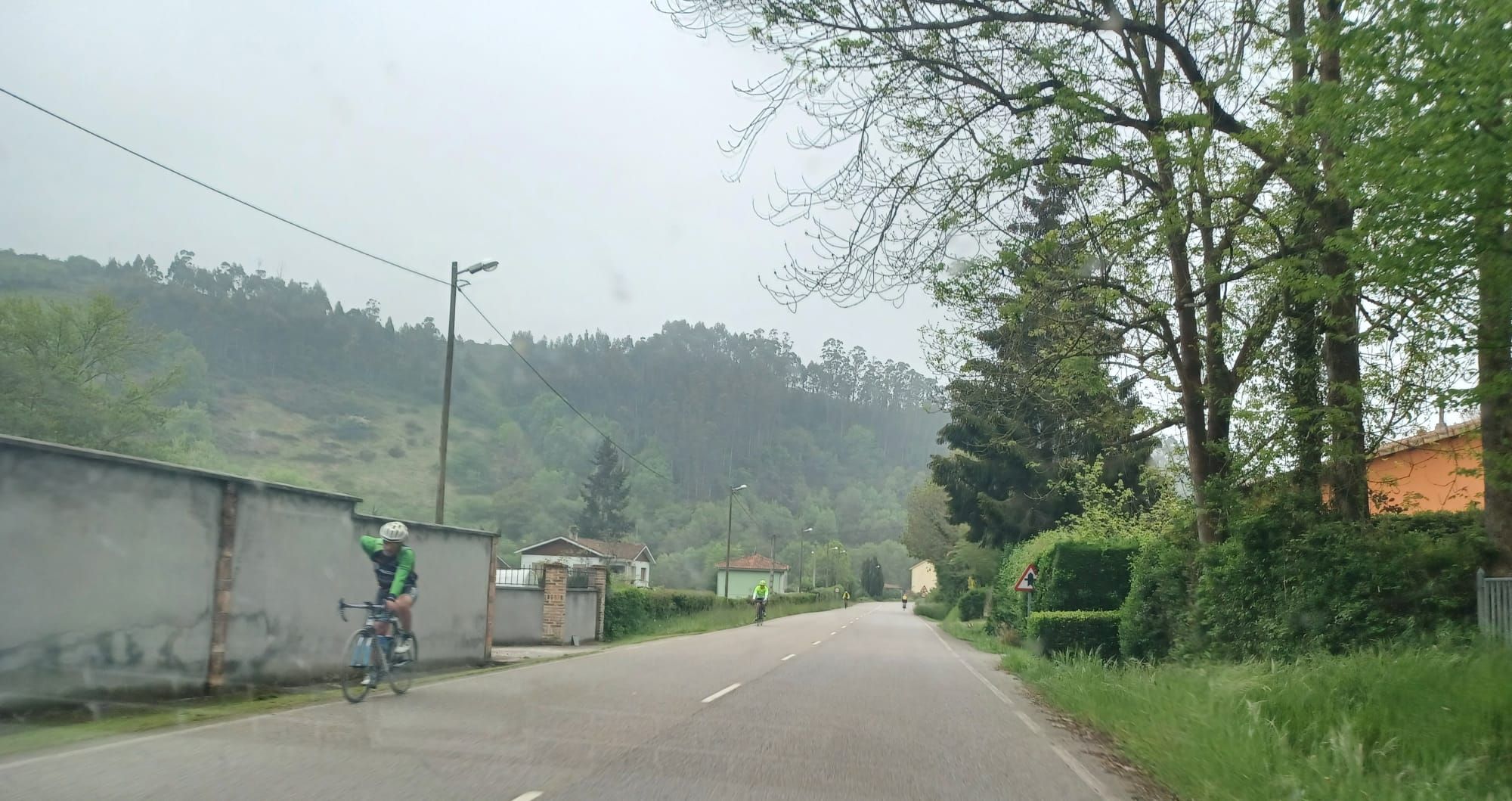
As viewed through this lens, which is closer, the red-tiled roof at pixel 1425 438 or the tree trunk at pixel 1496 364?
the tree trunk at pixel 1496 364

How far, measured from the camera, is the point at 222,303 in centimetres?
3222

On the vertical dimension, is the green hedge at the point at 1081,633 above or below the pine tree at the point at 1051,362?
below

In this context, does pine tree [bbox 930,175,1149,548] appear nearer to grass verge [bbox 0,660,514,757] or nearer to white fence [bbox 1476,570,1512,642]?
white fence [bbox 1476,570,1512,642]

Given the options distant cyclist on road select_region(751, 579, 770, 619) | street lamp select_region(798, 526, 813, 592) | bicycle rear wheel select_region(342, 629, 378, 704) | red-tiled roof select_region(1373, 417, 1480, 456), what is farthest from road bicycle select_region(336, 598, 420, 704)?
street lamp select_region(798, 526, 813, 592)

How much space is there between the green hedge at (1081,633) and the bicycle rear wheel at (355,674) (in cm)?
1503

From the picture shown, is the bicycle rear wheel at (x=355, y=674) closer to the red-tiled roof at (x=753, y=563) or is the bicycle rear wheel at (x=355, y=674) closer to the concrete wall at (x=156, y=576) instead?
the concrete wall at (x=156, y=576)

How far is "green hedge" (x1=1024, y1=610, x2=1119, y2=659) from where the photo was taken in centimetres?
2184

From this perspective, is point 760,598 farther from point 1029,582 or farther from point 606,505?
point 606,505

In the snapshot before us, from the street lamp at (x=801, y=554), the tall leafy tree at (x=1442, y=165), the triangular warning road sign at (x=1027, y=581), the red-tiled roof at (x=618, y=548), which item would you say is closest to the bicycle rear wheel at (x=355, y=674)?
the tall leafy tree at (x=1442, y=165)

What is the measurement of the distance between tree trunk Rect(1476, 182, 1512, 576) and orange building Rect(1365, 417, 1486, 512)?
0.88 feet

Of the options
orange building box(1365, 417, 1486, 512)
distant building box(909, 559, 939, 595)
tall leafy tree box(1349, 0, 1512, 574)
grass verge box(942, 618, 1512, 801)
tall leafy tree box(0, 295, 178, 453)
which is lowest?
distant building box(909, 559, 939, 595)

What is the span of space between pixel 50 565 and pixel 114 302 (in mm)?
A: 29978

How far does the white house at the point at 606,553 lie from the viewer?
64.9m

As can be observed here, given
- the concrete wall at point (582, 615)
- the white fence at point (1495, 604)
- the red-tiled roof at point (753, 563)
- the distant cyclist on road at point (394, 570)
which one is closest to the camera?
the white fence at point (1495, 604)
